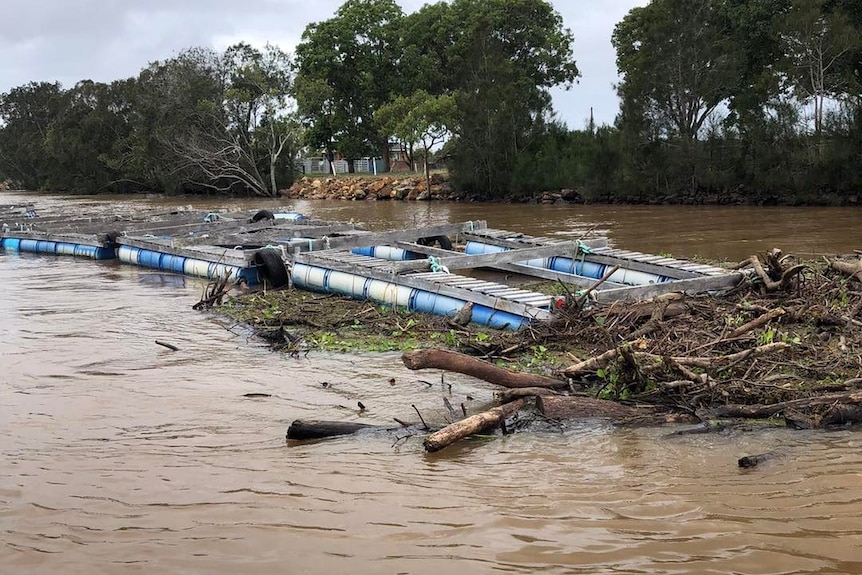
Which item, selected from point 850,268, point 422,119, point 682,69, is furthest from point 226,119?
point 850,268

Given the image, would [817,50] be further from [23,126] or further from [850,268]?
[23,126]

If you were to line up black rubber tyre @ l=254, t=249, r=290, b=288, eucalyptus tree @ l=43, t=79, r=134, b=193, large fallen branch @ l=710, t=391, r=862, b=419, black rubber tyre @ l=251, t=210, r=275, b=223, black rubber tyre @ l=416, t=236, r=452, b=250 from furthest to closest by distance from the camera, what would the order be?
eucalyptus tree @ l=43, t=79, r=134, b=193, black rubber tyre @ l=251, t=210, r=275, b=223, black rubber tyre @ l=416, t=236, r=452, b=250, black rubber tyre @ l=254, t=249, r=290, b=288, large fallen branch @ l=710, t=391, r=862, b=419

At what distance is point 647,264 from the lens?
10.3 metres

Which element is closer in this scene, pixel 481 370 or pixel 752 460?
pixel 752 460

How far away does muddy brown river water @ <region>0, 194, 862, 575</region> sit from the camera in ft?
12.1

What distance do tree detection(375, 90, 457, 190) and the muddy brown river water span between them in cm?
3223

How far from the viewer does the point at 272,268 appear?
469 inches

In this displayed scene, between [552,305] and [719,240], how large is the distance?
34.9 ft

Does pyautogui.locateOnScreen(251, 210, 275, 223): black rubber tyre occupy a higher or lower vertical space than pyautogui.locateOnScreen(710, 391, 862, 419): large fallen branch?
higher

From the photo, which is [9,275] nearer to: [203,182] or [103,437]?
[103,437]

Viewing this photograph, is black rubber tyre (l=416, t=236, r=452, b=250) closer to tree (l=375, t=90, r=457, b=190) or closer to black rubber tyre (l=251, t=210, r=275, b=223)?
black rubber tyre (l=251, t=210, r=275, b=223)

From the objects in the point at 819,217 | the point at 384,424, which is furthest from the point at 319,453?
the point at 819,217

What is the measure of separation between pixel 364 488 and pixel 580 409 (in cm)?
170

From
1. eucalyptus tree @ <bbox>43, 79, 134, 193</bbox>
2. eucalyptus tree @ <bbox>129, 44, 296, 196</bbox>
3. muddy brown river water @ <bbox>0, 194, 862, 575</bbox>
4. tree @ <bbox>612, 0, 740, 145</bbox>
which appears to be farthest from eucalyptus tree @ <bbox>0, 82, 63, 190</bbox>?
muddy brown river water @ <bbox>0, 194, 862, 575</bbox>
